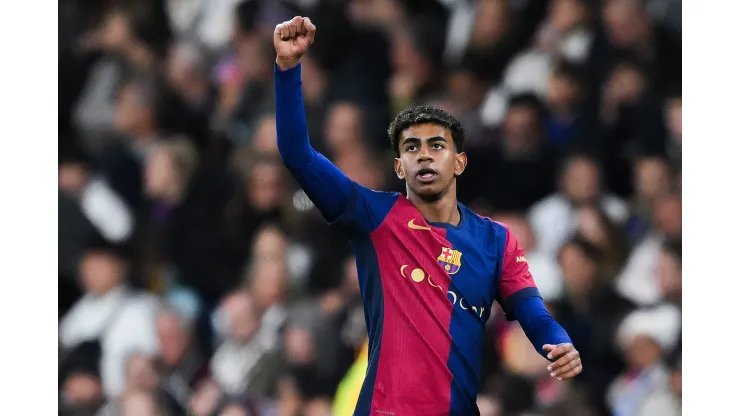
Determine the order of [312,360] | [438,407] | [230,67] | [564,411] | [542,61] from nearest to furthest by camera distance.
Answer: [438,407], [564,411], [312,360], [542,61], [230,67]

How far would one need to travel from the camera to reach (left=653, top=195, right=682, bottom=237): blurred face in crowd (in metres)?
6.58

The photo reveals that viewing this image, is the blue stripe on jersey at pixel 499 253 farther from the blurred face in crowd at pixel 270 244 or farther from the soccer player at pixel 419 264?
the blurred face in crowd at pixel 270 244

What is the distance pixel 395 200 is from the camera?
3.47 metres

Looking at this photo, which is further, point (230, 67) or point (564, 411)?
point (230, 67)

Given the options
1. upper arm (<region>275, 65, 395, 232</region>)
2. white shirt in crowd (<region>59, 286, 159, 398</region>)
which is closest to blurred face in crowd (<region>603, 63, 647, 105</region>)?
white shirt in crowd (<region>59, 286, 159, 398</region>)

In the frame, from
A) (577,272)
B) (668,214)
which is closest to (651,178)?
(668,214)

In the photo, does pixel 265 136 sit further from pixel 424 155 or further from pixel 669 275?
pixel 424 155

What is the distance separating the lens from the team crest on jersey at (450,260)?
3389 mm

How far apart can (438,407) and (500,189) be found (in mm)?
3611

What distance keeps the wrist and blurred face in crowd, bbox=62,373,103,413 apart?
4377 mm

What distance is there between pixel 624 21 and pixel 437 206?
4.08 m

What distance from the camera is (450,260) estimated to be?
3.40 meters
